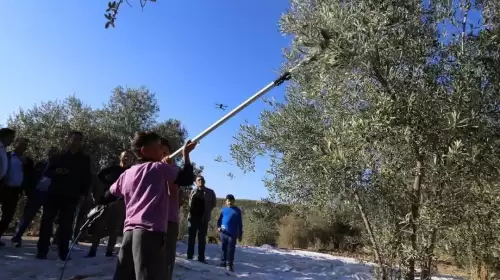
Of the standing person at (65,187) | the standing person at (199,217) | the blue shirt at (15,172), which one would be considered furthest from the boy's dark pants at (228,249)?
the blue shirt at (15,172)

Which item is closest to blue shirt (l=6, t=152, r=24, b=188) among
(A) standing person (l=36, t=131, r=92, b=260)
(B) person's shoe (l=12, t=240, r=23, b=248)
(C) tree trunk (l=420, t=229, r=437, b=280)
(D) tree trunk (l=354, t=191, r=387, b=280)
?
(A) standing person (l=36, t=131, r=92, b=260)

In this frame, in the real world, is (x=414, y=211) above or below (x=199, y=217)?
below

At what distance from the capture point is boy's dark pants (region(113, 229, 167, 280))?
3.82 m

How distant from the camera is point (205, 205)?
10.3 metres

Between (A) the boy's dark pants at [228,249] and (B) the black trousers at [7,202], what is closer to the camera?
(B) the black trousers at [7,202]

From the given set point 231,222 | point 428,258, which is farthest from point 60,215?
point 428,258

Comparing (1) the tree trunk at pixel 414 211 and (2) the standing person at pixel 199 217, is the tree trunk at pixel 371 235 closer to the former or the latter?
(1) the tree trunk at pixel 414 211

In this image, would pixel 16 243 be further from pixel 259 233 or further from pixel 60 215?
pixel 259 233

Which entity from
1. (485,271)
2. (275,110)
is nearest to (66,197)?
(275,110)

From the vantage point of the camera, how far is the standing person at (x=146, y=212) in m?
3.86

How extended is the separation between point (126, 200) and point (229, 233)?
596 centimetres

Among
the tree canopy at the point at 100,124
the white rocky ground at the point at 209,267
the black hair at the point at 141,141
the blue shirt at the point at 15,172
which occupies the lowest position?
the white rocky ground at the point at 209,267

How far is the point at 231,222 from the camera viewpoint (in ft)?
33.4

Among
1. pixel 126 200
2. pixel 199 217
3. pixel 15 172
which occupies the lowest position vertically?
pixel 126 200
